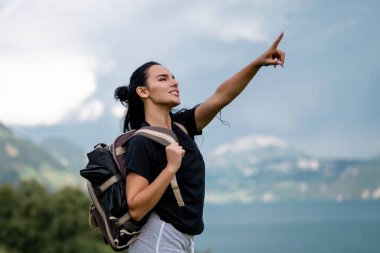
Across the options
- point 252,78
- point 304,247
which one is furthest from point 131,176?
point 304,247

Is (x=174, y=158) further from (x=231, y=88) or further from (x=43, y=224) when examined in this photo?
(x=43, y=224)

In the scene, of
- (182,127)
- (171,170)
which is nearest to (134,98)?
(182,127)

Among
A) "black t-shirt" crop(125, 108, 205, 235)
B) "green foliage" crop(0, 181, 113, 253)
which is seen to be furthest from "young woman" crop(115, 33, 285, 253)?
"green foliage" crop(0, 181, 113, 253)

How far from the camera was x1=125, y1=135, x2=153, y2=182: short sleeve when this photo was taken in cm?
405

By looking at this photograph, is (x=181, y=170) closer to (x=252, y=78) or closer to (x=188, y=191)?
(x=188, y=191)

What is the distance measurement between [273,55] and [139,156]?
1.04 metres

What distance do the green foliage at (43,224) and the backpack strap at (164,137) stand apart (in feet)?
135

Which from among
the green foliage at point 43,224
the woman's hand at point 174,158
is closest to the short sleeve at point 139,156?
the woman's hand at point 174,158

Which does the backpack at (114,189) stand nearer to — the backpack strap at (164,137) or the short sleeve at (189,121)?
the backpack strap at (164,137)

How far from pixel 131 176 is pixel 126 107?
27.6 inches

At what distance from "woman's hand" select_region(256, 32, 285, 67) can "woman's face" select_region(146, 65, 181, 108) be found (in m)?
0.55

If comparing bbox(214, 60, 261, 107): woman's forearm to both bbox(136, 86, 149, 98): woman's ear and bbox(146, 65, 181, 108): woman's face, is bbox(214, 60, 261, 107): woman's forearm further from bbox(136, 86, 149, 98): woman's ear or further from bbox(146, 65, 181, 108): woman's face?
bbox(136, 86, 149, 98): woman's ear

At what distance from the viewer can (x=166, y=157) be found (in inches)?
164

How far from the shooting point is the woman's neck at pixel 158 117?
14.3 ft
